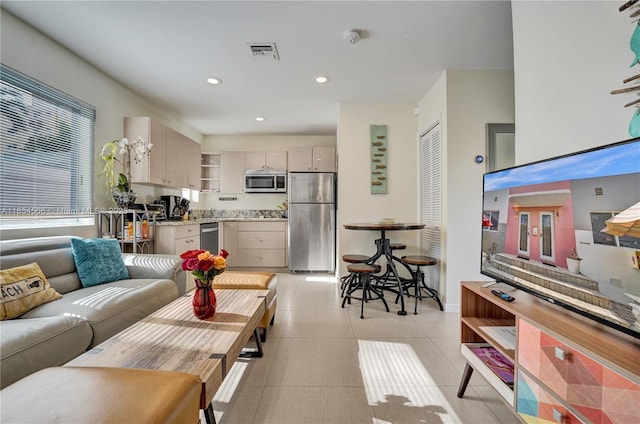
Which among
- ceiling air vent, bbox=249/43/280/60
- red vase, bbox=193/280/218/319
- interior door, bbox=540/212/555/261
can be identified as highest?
ceiling air vent, bbox=249/43/280/60

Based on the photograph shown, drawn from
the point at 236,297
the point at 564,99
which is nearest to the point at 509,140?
the point at 564,99

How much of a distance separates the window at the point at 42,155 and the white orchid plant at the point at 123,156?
0.16 metres

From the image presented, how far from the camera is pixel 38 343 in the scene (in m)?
1.33

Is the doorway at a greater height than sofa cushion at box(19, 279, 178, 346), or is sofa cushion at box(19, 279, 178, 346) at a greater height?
the doorway

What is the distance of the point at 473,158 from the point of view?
2941mm

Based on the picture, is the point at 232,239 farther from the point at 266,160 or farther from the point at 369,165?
the point at 369,165

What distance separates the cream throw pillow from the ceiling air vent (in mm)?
2432

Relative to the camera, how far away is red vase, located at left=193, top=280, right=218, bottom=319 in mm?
1604

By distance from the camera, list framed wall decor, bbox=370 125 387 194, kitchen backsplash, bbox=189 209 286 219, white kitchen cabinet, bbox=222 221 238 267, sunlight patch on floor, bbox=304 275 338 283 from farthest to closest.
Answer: kitchen backsplash, bbox=189 209 286 219
white kitchen cabinet, bbox=222 221 238 267
sunlight patch on floor, bbox=304 275 338 283
framed wall decor, bbox=370 125 387 194

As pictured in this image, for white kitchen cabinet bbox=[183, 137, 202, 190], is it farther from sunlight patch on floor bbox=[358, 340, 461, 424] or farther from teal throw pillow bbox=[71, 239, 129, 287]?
sunlight patch on floor bbox=[358, 340, 461, 424]

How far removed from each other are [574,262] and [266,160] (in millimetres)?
4882

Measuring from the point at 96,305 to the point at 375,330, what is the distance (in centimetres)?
211

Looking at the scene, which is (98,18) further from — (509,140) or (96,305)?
(509,140)

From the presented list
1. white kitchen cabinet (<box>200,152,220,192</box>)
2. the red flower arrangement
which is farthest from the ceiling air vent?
white kitchen cabinet (<box>200,152,220,192</box>)
